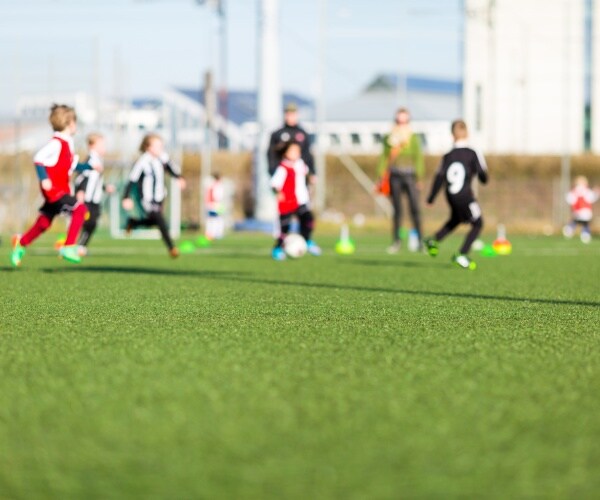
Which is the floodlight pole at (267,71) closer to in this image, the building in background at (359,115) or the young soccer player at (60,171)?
the young soccer player at (60,171)

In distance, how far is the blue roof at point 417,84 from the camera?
7694cm

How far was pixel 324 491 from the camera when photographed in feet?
9.84

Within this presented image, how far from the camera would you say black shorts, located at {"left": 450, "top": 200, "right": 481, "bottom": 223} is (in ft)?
44.7

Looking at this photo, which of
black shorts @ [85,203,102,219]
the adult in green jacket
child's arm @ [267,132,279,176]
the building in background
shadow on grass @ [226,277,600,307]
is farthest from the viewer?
the building in background

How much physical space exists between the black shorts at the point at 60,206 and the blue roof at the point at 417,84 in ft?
206

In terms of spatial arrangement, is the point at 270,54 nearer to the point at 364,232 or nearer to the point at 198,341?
the point at 364,232

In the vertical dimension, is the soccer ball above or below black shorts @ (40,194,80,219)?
below

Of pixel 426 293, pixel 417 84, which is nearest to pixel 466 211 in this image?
pixel 426 293

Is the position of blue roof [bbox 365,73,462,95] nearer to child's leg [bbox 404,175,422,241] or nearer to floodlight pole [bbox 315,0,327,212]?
floodlight pole [bbox 315,0,327,212]

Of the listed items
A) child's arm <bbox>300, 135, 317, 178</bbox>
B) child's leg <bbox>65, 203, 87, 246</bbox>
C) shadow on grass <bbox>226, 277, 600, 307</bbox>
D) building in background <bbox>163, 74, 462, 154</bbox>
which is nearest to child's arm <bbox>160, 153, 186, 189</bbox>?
child's arm <bbox>300, 135, 317, 178</bbox>

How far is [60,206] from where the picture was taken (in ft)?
37.7

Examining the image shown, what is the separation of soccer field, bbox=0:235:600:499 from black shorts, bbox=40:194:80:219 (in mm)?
2431

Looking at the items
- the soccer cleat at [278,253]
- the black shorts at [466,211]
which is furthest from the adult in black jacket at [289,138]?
the black shorts at [466,211]

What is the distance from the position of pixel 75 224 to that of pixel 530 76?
3920cm
